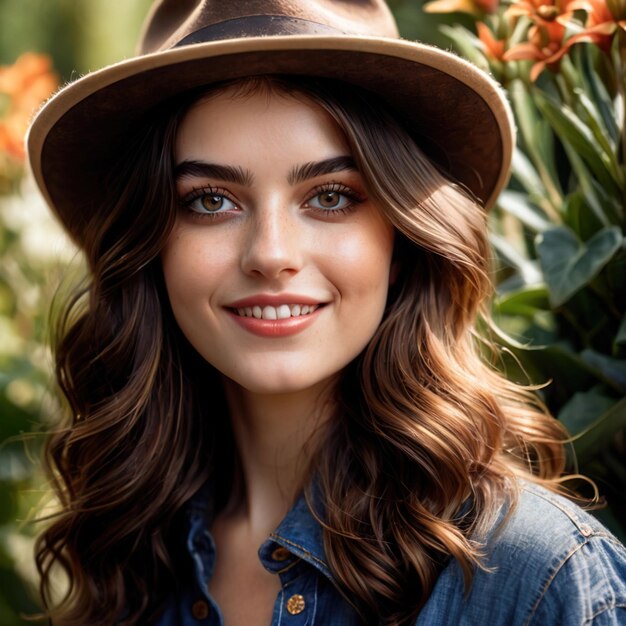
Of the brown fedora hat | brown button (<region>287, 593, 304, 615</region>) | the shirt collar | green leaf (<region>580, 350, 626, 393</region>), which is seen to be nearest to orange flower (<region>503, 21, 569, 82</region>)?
the brown fedora hat

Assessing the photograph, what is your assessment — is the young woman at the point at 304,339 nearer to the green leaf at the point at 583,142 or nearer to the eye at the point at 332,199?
the eye at the point at 332,199

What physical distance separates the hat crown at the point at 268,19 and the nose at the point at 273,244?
0.27 m

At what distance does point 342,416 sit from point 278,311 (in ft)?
0.98

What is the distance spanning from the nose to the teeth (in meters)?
0.06

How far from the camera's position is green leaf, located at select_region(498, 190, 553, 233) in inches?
73.0

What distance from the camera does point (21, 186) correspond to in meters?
2.71

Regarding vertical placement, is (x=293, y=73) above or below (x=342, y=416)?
above

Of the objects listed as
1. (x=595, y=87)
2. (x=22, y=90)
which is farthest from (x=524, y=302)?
(x=22, y=90)

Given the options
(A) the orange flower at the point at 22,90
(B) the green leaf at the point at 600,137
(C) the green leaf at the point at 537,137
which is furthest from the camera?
(A) the orange flower at the point at 22,90

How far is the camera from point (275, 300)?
141 centimetres

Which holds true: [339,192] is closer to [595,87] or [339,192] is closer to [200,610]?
[595,87]

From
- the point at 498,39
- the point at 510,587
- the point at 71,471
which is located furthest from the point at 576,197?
the point at 71,471

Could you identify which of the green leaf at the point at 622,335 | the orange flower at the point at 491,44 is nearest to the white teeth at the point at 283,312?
the green leaf at the point at 622,335

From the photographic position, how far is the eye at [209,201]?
1.46 m
